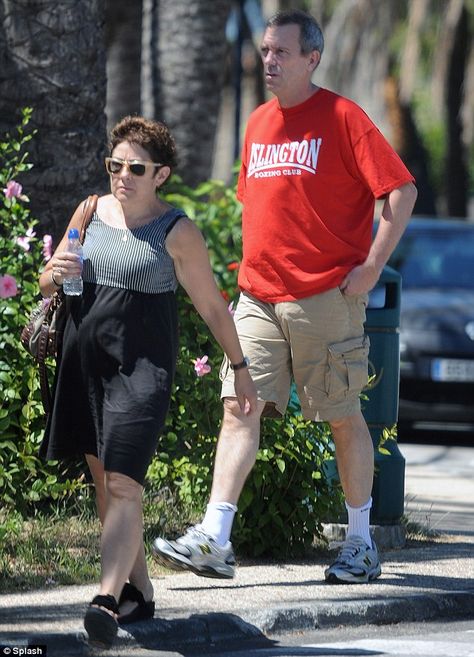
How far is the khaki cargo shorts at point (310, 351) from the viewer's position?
596 centimetres

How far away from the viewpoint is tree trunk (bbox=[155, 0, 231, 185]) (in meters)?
11.4

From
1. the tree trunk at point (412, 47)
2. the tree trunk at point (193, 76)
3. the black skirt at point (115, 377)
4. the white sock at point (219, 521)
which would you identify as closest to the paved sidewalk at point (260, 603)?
the white sock at point (219, 521)

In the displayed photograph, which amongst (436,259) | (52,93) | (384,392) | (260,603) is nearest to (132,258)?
(260,603)

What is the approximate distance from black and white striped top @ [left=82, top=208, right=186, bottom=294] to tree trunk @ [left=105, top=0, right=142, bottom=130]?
7308mm

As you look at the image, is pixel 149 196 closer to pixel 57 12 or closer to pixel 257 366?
pixel 257 366

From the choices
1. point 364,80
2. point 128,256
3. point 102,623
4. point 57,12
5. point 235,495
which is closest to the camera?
point 102,623

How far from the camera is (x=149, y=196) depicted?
5129 mm

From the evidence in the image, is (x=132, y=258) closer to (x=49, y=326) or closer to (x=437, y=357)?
(x=49, y=326)

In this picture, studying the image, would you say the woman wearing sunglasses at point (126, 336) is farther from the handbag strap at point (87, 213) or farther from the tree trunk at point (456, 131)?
the tree trunk at point (456, 131)

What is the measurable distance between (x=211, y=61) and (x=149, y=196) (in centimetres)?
661

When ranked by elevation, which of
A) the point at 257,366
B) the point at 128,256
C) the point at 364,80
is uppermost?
the point at 364,80

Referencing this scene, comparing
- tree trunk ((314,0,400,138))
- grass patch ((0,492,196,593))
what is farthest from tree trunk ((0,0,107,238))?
tree trunk ((314,0,400,138))

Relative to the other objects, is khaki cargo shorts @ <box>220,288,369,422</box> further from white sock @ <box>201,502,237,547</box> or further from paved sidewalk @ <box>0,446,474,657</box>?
paved sidewalk @ <box>0,446,474,657</box>

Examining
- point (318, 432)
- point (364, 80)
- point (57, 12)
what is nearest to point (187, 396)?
point (318, 432)
